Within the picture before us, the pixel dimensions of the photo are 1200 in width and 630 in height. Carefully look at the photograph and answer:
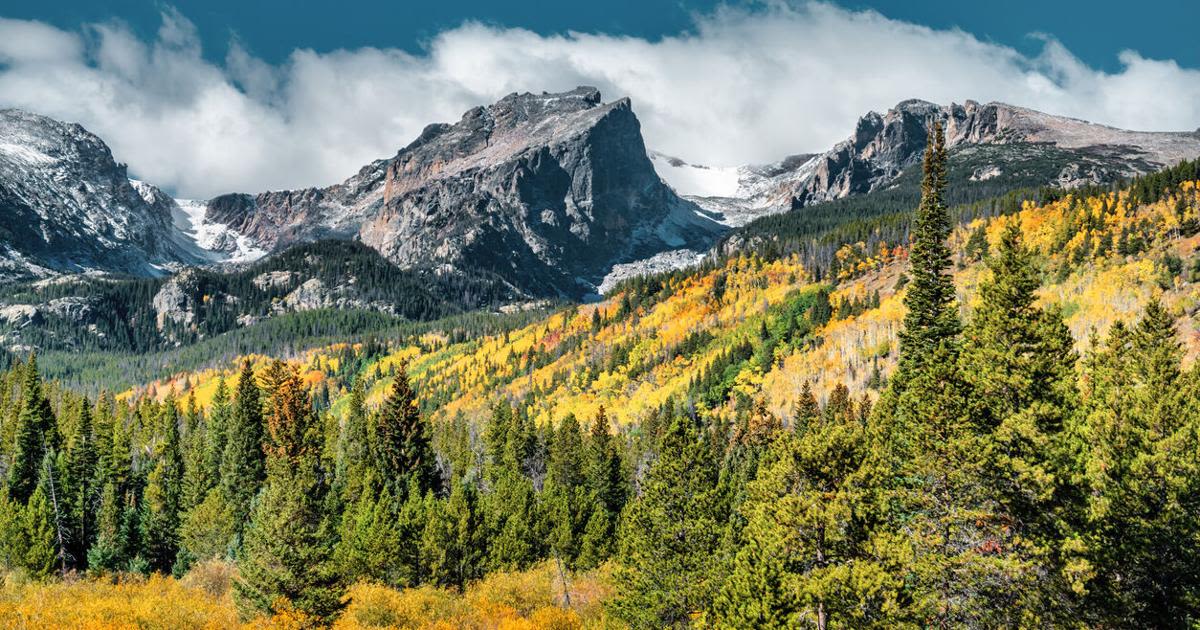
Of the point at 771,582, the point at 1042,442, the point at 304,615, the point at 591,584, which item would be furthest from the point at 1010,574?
the point at 591,584

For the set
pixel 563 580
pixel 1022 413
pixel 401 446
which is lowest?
pixel 563 580

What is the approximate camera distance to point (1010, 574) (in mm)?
21219

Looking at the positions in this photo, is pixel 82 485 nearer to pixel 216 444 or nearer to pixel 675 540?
pixel 216 444

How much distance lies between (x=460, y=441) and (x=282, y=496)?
221ft

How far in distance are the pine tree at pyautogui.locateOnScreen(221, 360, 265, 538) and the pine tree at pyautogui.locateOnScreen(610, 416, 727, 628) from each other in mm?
37840

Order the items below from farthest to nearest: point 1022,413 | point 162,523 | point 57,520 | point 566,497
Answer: point 57,520
point 162,523
point 566,497
point 1022,413

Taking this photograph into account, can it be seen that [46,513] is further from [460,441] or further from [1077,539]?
[1077,539]

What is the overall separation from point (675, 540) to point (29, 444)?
7652 cm

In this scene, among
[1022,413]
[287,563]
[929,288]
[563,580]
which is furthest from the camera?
[563,580]

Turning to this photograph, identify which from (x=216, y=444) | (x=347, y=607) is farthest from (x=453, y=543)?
(x=216, y=444)

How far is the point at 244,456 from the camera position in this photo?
6200 centimetres

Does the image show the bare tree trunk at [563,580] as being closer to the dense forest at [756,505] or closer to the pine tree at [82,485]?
the dense forest at [756,505]

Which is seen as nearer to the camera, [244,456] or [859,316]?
[244,456]

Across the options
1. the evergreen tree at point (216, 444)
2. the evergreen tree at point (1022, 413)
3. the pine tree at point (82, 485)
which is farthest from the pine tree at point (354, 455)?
the evergreen tree at point (1022, 413)
